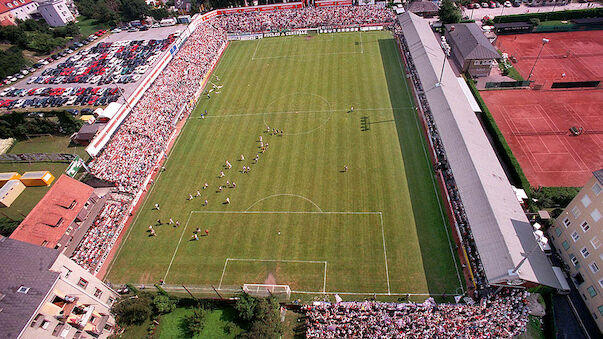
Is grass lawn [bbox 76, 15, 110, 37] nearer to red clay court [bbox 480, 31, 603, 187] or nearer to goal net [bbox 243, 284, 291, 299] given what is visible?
goal net [bbox 243, 284, 291, 299]

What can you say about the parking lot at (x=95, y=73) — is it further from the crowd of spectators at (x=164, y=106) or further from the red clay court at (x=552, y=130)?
the red clay court at (x=552, y=130)

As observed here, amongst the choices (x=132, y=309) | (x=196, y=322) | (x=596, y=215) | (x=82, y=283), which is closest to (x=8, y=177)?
(x=82, y=283)

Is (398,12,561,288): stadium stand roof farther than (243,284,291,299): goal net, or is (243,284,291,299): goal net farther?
(243,284,291,299): goal net

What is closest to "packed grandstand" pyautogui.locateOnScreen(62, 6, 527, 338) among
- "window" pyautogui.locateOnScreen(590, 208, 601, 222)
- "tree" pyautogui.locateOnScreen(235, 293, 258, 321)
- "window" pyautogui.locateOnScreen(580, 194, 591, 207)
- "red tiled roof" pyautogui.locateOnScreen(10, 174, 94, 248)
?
"red tiled roof" pyautogui.locateOnScreen(10, 174, 94, 248)

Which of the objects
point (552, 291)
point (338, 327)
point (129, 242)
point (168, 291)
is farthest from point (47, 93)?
point (552, 291)

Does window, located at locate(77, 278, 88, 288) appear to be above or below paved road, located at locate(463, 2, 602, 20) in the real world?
above

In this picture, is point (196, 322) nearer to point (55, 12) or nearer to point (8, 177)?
point (8, 177)

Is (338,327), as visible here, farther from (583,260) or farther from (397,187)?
(583,260)
